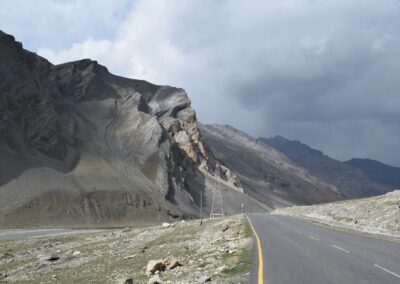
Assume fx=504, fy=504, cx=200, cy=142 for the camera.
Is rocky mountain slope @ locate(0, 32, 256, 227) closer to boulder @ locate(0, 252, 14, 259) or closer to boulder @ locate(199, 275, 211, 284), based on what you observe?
boulder @ locate(0, 252, 14, 259)

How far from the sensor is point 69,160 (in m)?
135

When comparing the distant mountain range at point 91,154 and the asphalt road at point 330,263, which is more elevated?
the distant mountain range at point 91,154

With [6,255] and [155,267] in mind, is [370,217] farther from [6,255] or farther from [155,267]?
[6,255]

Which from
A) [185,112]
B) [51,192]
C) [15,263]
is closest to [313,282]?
[15,263]

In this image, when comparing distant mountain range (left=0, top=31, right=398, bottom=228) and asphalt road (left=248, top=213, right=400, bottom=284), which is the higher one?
distant mountain range (left=0, top=31, right=398, bottom=228)

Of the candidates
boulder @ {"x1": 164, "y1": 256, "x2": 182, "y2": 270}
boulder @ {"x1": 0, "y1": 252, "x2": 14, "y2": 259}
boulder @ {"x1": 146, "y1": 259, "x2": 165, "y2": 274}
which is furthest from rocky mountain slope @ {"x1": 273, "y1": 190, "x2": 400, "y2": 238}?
boulder @ {"x1": 0, "y1": 252, "x2": 14, "y2": 259}

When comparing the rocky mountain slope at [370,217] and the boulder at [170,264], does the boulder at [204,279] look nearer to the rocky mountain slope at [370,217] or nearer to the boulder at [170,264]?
the boulder at [170,264]

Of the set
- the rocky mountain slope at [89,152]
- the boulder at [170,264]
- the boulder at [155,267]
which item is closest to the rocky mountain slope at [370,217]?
the boulder at [170,264]

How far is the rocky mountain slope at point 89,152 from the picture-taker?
4395 inches

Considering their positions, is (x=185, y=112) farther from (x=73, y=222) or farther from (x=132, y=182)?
(x=73, y=222)

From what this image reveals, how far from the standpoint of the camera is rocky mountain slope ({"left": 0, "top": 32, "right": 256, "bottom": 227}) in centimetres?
11162

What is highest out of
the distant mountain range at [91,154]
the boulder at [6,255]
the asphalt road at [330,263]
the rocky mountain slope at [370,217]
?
the distant mountain range at [91,154]

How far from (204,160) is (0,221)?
95.4m

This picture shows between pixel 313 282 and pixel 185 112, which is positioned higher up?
pixel 185 112
